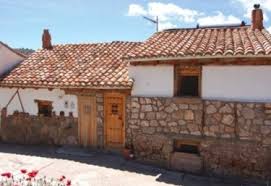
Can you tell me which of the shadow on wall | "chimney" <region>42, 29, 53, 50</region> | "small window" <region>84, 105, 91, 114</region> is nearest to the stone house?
"small window" <region>84, 105, 91, 114</region>

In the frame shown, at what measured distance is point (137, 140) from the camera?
40.1ft

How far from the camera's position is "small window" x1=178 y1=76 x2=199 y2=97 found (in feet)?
37.3

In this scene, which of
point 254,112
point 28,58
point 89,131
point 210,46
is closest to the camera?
point 254,112

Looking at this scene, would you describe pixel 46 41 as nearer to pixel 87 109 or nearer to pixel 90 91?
pixel 90 91

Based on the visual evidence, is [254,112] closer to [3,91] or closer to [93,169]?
[93,169]

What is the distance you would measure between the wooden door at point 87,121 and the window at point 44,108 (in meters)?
1.60

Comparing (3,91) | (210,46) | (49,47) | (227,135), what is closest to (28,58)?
(49,47)

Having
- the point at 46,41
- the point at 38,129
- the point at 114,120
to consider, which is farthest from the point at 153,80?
A: the point at 46,41

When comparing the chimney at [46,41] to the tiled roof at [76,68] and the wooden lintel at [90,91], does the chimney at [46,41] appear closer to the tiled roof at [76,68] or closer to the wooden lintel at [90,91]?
the tiled roof at [76,68]

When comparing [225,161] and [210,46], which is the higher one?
[210,46]

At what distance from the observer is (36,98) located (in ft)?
47.6

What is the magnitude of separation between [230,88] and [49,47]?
11054mm

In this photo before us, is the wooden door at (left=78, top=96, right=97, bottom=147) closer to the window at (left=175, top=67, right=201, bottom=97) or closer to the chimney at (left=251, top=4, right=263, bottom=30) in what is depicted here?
the window at (left=175, top=67, right=201, bottom=97)

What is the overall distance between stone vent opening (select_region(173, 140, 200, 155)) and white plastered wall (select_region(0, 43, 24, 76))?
914cm
